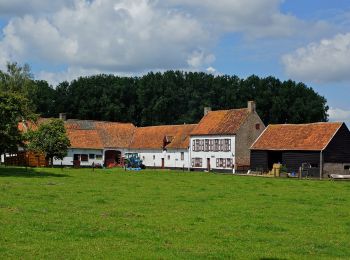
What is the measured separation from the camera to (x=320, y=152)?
61.4 m

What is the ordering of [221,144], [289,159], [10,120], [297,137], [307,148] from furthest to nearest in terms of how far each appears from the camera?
[221,144]
[297,137]
[289,159]
[307,148]
[10,120]

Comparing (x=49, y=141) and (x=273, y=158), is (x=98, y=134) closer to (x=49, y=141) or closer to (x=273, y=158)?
(x=49, y=141)

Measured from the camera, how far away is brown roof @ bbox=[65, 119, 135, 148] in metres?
83.5

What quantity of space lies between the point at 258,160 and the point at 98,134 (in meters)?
27.8

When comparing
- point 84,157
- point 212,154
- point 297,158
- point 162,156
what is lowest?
point 84,157

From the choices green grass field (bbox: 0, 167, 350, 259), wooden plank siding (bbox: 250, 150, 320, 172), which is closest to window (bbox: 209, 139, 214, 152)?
wooden plank siding (bbox: 250, 150, 320, 172)

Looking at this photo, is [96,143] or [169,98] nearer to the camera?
[96,143]

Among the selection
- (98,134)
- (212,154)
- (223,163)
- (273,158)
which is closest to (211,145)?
(212,154)

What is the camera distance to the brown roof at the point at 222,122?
7462 cm

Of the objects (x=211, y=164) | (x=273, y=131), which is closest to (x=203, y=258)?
(x=273, y=131)

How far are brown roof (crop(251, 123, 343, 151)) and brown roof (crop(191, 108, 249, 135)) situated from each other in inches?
169

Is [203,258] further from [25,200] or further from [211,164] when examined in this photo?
[211,164]

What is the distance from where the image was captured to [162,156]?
83812 mm

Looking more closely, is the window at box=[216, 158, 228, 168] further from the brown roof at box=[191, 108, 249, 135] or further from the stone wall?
the brown roof at box=[191, 108, 249, 135]
